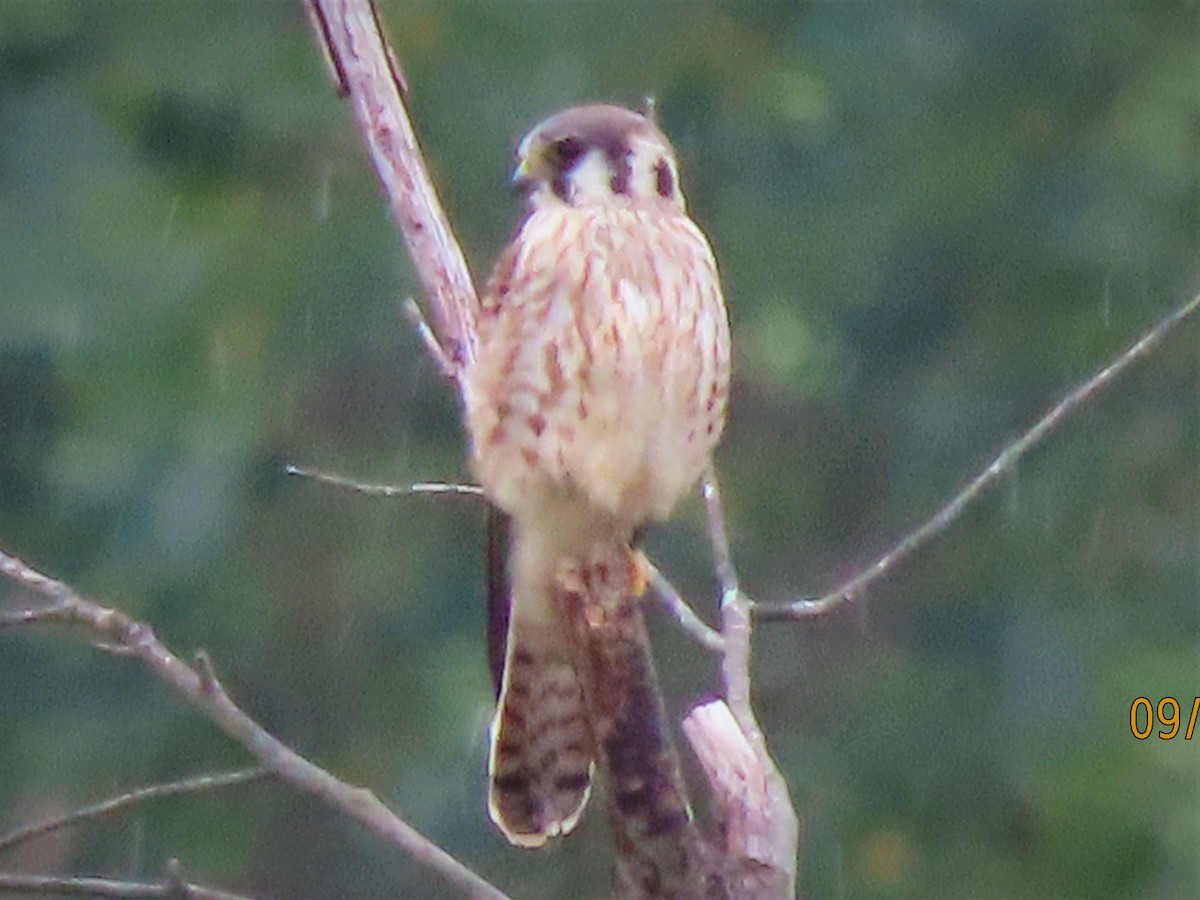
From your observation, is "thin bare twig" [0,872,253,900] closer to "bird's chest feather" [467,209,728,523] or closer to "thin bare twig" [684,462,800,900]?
"thin bare twig" [684,462,800,900]

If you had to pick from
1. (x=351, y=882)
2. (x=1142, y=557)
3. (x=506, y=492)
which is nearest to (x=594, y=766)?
(x=506, y=492)

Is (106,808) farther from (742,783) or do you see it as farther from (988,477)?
(988,477)

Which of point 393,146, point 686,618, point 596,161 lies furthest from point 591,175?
point 686,618

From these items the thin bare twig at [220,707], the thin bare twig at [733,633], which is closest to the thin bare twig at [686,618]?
the thin bare twig at [733,633]

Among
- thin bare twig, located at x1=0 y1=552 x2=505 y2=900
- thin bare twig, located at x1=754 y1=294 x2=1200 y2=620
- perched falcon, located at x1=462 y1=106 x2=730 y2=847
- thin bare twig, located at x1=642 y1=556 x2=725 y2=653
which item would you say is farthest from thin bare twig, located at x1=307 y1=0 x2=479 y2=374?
thin bare twig, located at x1=0 y1=552 x2=505 y2=900

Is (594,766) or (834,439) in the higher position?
(594,766)

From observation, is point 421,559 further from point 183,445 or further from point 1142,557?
point 1142,557
